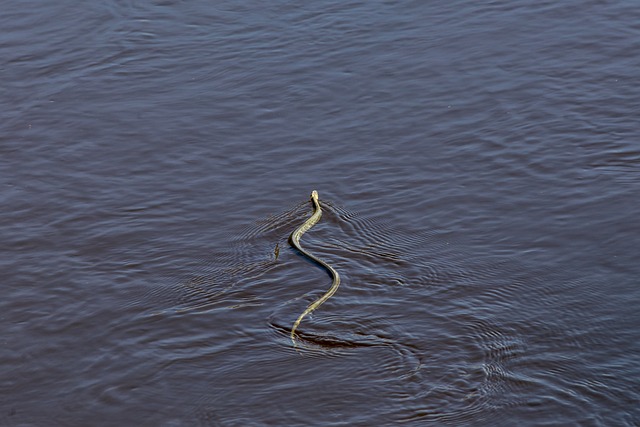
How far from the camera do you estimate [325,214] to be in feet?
31.1

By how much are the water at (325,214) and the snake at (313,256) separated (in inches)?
2.7

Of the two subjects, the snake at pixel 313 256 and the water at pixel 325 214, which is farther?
the snake at pixel 313 256

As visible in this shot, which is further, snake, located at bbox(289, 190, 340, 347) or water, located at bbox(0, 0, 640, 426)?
snake, located at bbox(289, 190, 340, 347)

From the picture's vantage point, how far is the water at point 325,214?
7207 mm

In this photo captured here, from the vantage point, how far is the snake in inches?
318

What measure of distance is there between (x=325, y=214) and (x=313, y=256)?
714mm

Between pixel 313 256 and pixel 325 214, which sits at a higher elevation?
pixel 325 214

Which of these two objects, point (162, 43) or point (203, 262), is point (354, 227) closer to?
point (203, 262)

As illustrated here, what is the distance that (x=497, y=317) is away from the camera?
25.7 feet

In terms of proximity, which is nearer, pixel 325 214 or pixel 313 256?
pixel 313 256

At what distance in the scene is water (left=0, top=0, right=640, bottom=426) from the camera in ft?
23.6

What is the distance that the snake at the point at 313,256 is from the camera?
26.5 feet

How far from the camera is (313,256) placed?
29.1 ft

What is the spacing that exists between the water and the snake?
0.22ft
